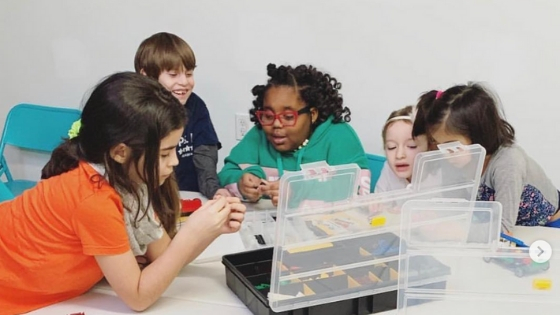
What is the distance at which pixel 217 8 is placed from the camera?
8.58 feet

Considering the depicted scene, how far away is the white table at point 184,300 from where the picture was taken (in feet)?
4.02

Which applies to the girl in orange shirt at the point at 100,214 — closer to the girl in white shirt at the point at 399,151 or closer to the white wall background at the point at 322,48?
the girl in white shirt at the point at 399,151

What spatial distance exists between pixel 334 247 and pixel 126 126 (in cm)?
48

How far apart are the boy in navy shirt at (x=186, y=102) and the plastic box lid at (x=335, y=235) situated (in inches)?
32.7

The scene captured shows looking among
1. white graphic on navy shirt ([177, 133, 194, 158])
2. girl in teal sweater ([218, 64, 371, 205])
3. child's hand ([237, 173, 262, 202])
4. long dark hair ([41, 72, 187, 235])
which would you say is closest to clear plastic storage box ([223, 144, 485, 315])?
long dark hair ([41, 72, 187, 235])

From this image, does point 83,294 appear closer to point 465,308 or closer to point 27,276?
point 27,276

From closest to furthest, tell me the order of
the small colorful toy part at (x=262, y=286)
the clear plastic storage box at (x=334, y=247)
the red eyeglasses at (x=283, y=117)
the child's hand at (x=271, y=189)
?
the clear plastic storage box at (x=334, y=247) → the small colorful toy part at (x=262, y=286) → the child's hand at (x=271, y=189) → the red eyeglasses at (x=283, y=117)

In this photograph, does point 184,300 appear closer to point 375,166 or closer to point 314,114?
point 314,114

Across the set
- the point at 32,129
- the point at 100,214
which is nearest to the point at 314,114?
the point at 100,214

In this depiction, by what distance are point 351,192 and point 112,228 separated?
0.48 metres

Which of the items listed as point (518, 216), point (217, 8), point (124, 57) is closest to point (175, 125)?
point (518, 216)

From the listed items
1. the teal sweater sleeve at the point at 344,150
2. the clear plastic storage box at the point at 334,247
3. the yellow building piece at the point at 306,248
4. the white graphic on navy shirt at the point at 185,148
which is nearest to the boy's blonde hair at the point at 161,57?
the white graphic on navy shirt at the point at 185,148

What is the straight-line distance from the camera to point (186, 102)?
2201 mm

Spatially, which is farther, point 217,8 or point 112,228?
point 217,8
